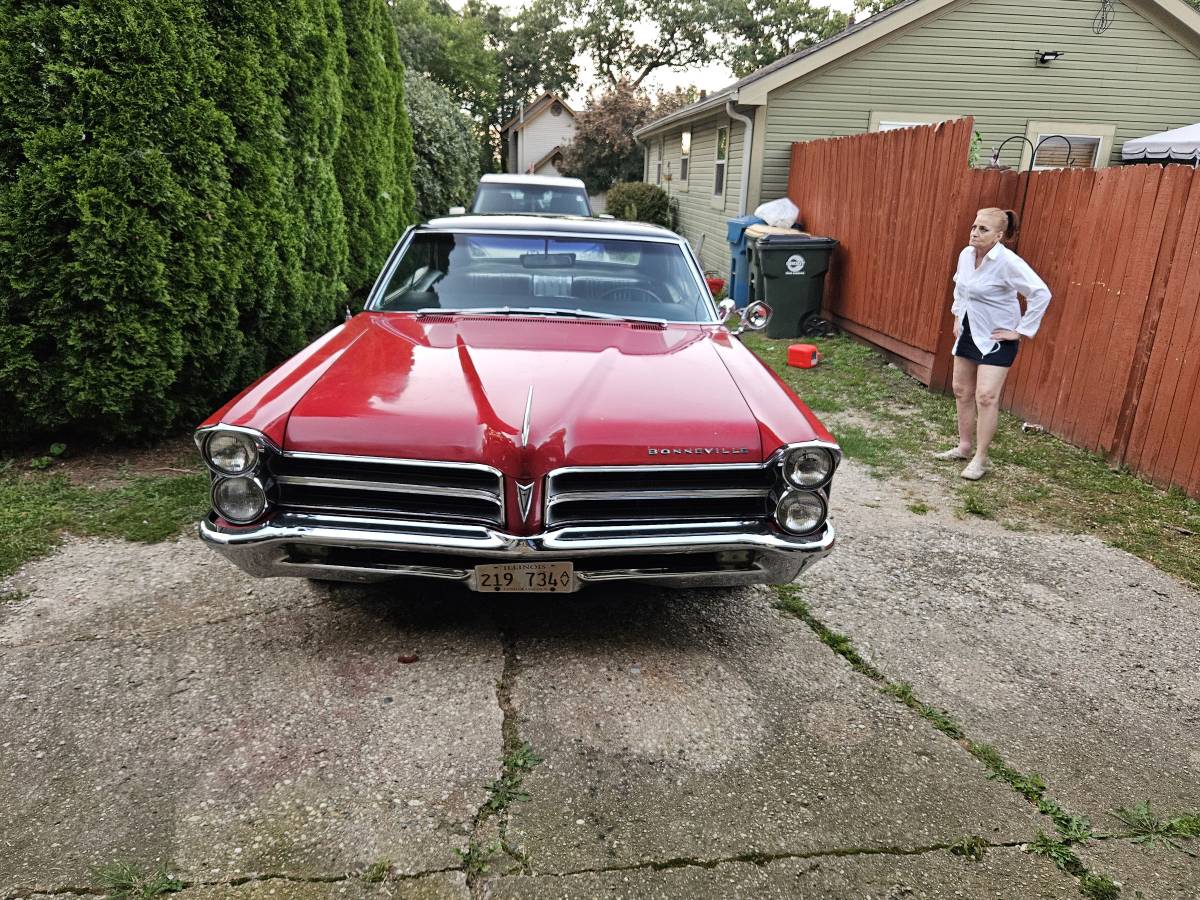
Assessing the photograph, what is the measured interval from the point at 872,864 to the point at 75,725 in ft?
8.65

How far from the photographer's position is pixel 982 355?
17.2 ft

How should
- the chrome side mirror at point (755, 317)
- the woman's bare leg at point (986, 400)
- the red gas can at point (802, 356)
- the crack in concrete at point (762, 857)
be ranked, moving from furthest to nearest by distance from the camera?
the red gas can at point (802, 356)
the woman's bare leg at point (986, 400)
the chrome side mirror at point (755, 317)
the crack in concrete at point (762, 857)

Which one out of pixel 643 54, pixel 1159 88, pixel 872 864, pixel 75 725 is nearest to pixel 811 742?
pixel 872 864

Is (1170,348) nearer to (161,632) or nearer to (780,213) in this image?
(161,632)

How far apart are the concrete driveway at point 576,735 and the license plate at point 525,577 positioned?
426 millimetres

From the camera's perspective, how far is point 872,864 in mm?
2275

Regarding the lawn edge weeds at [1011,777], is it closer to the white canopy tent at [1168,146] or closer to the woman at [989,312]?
the woman at [989,312]

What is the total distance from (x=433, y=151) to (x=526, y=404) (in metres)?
13.7

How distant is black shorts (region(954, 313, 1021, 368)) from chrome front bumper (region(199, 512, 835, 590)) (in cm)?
294

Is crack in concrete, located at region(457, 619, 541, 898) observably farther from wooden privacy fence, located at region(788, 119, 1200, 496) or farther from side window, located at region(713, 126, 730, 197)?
side window, located at region(713, 126, 730, 197)

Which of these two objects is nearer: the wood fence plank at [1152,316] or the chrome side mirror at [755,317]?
the chrome side mirror at [755,317]

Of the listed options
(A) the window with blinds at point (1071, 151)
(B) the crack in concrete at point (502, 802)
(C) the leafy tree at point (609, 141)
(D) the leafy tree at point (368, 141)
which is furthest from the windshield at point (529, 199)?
(C) the leafy tree at point (609, 141)

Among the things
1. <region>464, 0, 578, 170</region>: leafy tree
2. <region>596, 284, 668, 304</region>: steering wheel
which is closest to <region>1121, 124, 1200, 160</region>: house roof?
<region>596, 284, 668, 304</region>: steering wheel

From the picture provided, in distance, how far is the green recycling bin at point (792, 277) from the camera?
9.85 meters
